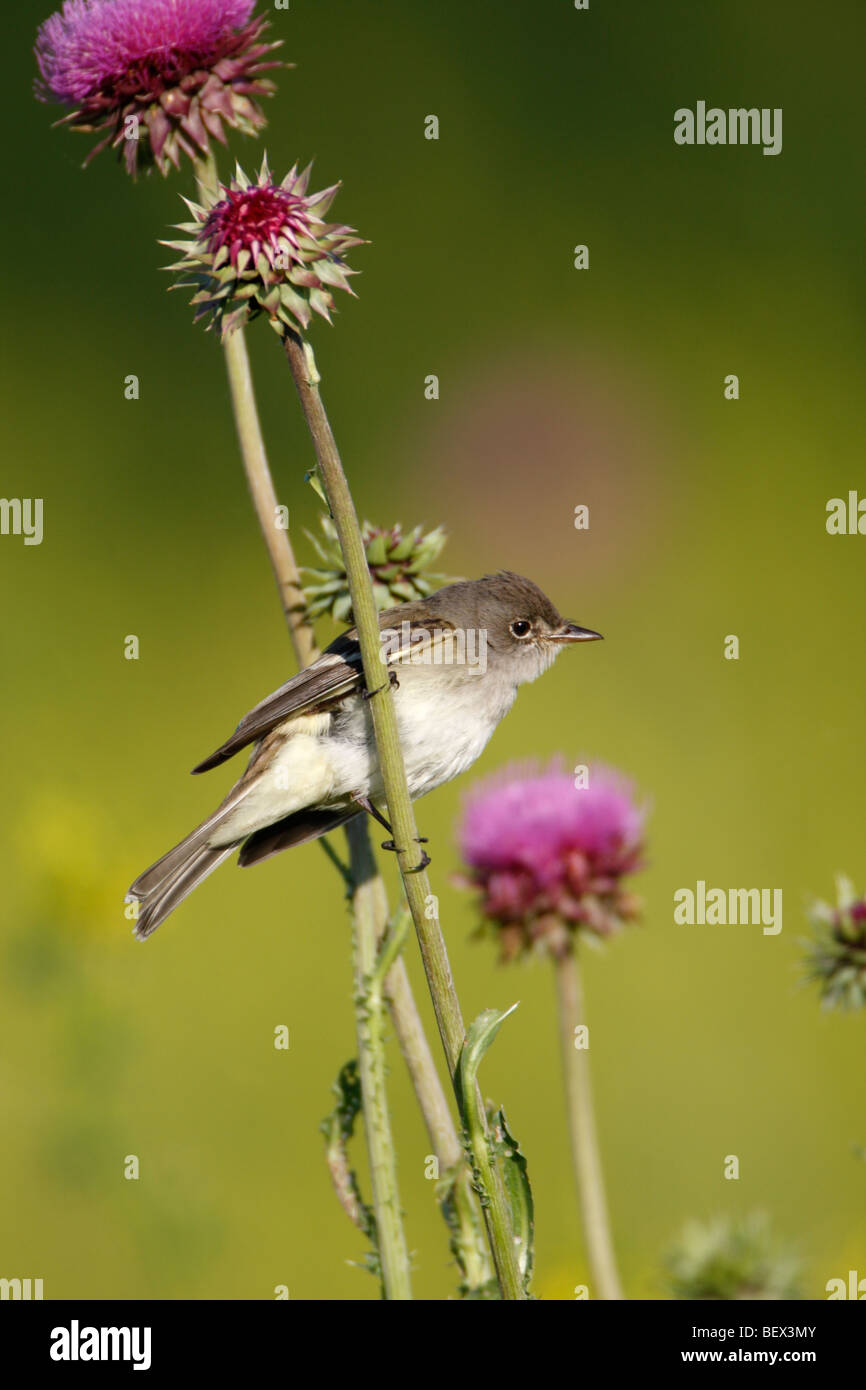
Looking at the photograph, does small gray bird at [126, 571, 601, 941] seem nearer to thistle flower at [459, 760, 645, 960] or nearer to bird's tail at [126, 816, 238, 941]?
bird's tail at [126, 816, 238, 941]

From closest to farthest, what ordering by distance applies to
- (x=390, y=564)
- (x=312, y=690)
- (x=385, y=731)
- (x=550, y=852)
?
(x=385, y=731) < (x=550, y=852) < (x=312, y=690) < (x=390, y=564)

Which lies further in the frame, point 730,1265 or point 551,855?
point 551,855

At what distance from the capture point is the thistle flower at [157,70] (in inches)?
84.8

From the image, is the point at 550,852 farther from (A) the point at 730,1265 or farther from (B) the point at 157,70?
(B) the point at 157,70

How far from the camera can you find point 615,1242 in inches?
99.9

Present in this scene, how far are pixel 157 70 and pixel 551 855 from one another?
1387 millimetres

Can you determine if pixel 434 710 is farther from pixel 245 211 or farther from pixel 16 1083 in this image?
pixel 16 1083

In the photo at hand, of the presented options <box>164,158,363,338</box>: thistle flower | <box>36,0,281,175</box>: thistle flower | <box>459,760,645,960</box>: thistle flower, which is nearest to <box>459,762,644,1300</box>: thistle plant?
<box>459,760,645,960</box>: thistle flower

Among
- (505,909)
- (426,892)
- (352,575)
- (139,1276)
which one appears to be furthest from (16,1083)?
(352,575)

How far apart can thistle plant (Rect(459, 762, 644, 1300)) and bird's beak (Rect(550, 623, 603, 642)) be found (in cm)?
56

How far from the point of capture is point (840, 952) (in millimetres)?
1700

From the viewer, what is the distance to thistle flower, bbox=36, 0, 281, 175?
2.15m

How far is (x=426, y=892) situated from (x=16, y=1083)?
196 cm

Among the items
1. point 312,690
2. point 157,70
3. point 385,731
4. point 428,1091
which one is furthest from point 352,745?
point 157,70
